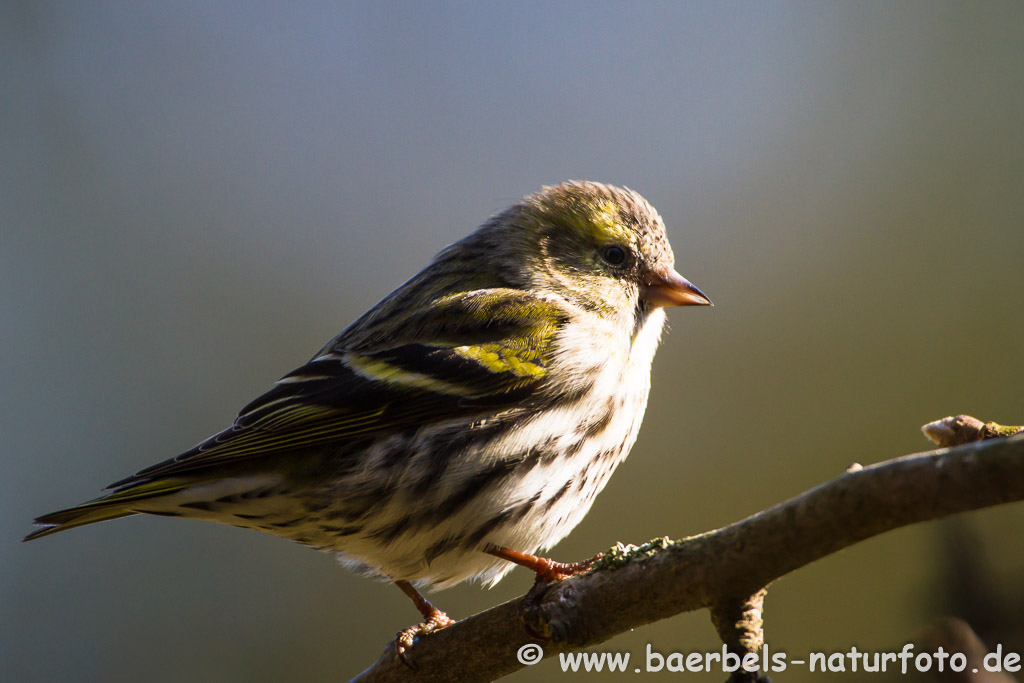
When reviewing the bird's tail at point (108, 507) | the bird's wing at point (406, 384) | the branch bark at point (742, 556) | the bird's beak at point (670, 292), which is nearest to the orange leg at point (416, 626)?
the branch bark at point (742, 556)

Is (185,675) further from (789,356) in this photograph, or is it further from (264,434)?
(789,356)

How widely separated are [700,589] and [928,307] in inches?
172

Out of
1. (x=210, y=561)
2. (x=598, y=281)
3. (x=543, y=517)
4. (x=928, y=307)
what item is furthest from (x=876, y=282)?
(x=210, y=561)

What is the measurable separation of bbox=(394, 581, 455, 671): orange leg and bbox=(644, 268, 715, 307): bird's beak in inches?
55.4

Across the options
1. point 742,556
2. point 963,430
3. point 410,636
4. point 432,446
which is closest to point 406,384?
point 432,446

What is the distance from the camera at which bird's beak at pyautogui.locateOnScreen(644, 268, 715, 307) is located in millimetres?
3441

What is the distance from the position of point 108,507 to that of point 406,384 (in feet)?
3.04

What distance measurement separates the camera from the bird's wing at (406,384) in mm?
2711

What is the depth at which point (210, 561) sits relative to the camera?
627cm

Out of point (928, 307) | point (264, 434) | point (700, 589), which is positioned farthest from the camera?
point (928, 307)

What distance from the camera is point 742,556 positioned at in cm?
167

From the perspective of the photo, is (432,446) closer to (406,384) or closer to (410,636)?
(406,384)

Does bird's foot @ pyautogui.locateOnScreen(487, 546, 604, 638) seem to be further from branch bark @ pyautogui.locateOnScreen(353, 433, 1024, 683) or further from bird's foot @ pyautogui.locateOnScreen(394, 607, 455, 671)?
bird's foot @ pyautogui.locateOnScreen(394, 607, 455, 671)

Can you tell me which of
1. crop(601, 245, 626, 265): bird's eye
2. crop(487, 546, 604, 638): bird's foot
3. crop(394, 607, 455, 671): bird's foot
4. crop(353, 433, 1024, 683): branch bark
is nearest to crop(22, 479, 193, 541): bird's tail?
crop(394, 607, 455, 671): bird's foot
